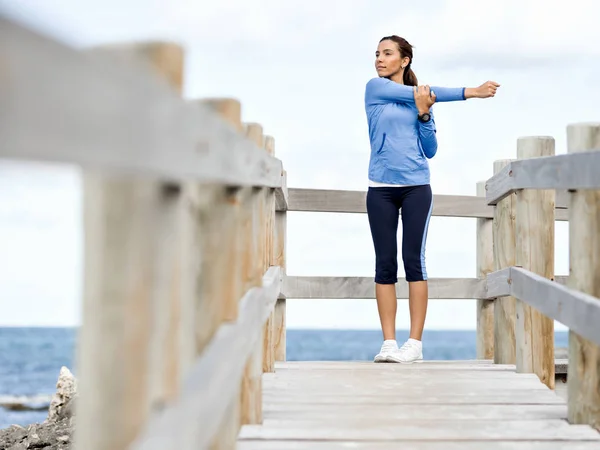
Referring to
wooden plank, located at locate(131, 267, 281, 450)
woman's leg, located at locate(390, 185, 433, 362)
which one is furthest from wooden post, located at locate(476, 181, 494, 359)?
wooden plank, located at locate(131, 267, 281, 450)

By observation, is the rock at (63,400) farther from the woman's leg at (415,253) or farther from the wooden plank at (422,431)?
the wooden plank at (422,431)

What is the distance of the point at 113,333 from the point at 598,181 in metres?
2.34

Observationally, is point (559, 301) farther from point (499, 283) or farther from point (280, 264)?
point (280, 264)

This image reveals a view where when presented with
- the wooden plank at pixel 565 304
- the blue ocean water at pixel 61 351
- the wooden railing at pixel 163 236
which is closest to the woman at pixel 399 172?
the wooden plank at pixel 565 304

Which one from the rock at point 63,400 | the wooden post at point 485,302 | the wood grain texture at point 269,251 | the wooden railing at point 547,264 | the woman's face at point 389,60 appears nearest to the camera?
the wooden railing at point 547,264

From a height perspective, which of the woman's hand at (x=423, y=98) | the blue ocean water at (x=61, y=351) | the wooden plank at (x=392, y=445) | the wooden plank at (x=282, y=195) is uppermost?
the woman's hand at (x=423, y=98)

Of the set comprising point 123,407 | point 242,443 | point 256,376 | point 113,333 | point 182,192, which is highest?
point 182,192

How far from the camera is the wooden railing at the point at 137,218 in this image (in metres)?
1.13

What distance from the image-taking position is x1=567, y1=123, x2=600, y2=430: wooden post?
3660mm

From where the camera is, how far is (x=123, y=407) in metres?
1.56

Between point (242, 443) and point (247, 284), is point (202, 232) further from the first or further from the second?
point (242, 443)

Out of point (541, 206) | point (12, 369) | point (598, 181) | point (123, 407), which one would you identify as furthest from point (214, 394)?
point (12, 369)

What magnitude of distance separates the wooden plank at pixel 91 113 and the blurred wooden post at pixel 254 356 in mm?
1523

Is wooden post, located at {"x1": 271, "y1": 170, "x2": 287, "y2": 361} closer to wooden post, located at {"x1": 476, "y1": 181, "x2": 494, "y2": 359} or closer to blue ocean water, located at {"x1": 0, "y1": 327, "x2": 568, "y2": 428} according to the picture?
wooden post, located at {"x1": 476, "y1": 181, "x2": 494, "y2": 359}
